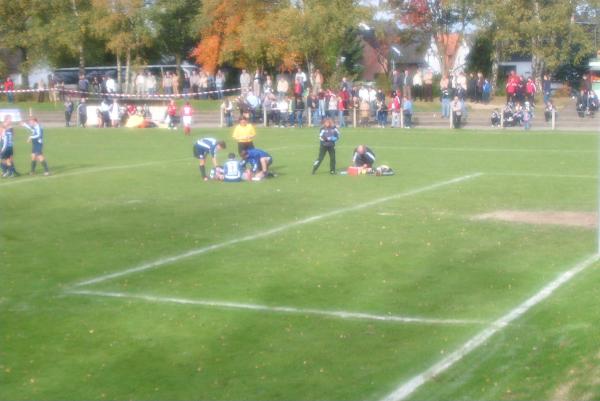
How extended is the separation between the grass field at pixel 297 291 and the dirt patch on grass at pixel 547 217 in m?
0.38

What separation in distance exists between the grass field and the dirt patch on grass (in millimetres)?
383

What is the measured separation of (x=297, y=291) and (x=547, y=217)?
6.93 meters

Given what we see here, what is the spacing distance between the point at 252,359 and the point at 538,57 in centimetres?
4424

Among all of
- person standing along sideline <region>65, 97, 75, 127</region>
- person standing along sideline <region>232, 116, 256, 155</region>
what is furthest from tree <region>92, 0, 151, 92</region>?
person standing along sideline <region>232, 116, 256, 155</region>

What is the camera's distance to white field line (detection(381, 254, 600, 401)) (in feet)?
28.7

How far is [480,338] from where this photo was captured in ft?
33.6

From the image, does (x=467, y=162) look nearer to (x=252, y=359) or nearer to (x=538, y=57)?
(x=252, y=359)

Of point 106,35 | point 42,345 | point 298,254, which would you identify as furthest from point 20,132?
point 42,345

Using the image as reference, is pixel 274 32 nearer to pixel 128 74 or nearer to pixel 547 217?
pixel 128 74

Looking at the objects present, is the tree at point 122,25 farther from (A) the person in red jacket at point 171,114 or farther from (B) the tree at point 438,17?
(B) the tree at point 438,17

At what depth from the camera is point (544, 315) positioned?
36.2 feet

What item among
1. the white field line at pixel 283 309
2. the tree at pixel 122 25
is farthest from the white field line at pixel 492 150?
the tree at pixel 122 25

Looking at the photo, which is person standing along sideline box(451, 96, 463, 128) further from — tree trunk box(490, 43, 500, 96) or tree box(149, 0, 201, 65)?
tree box(149, 0, 201, 65)

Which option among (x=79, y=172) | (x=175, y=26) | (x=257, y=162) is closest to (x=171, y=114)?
(x=175, y=26)
